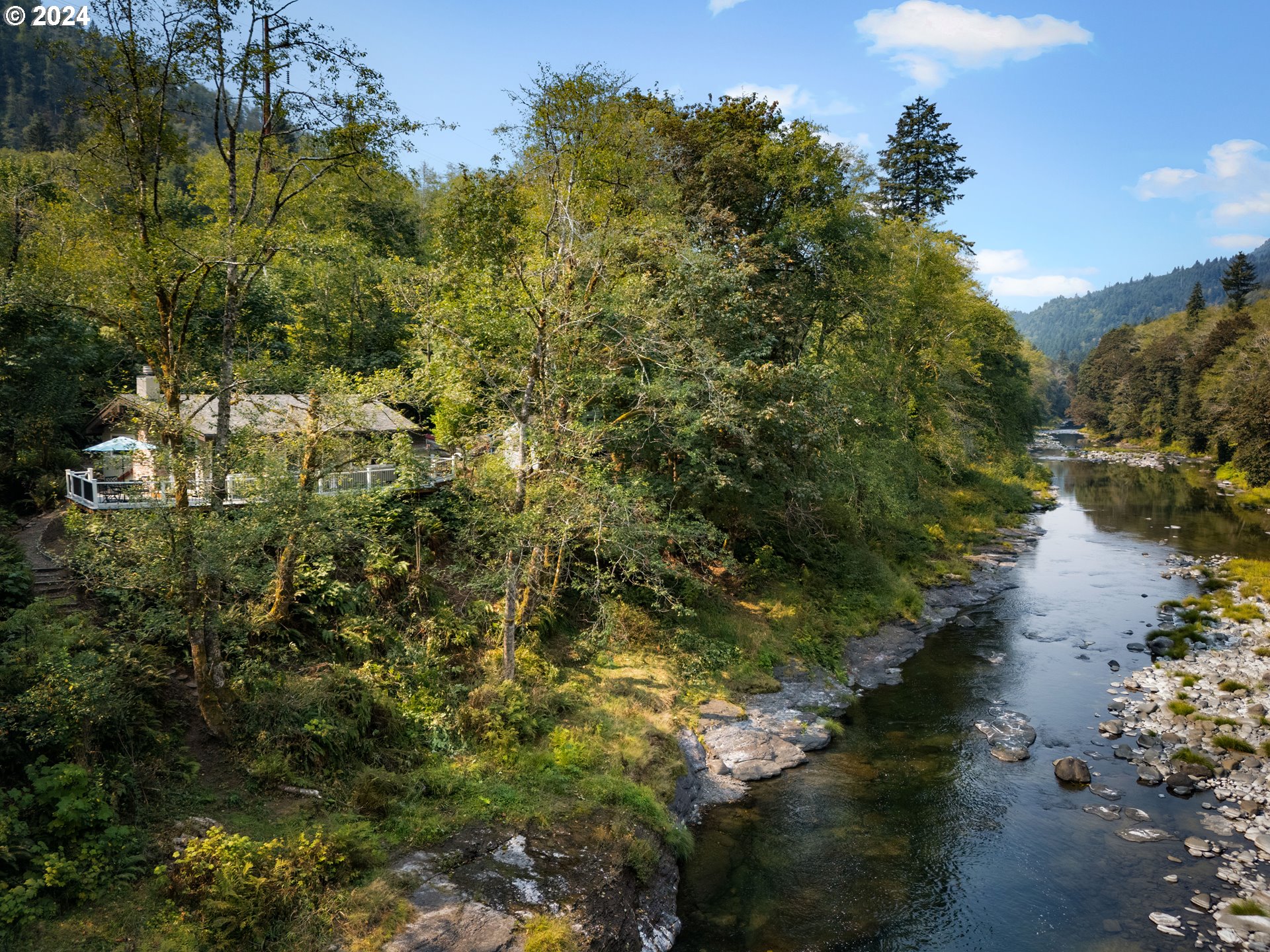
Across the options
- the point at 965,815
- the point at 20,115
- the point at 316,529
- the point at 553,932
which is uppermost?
the point at 20,115

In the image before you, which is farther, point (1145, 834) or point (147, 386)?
point (147, 386)

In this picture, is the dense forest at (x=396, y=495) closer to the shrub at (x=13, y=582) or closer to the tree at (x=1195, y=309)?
the shrub at (x=13, y=582)

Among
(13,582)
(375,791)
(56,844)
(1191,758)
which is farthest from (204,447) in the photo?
(1191,758)

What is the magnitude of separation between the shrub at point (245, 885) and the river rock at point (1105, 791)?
1552 centimetres

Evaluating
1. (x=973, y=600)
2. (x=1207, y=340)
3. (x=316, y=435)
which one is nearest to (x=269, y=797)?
(x=316, y=435)

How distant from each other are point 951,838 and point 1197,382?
70770 mm

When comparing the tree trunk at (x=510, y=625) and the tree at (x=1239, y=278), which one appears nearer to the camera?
the tree trunk at (x=510, y=625)

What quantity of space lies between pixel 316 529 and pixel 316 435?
1.76 m

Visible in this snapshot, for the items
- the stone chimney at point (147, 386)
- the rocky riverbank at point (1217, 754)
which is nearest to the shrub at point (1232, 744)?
the rocky riverbank at point (1217, 754)

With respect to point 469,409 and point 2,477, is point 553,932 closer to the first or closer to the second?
point 469,409

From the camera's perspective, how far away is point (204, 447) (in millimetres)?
11695

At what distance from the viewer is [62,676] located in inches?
385

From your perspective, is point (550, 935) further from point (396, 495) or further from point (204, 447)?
point (396, 495)

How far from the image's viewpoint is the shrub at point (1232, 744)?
16.9 metres
